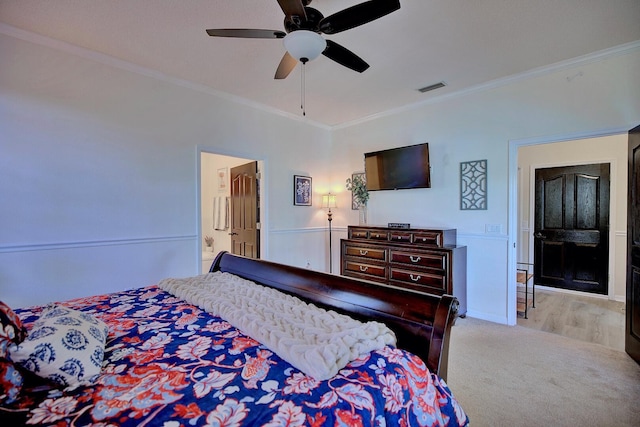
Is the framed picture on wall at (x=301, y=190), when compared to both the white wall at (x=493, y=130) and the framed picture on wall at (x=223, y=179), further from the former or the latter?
the framed picture on wall at (x=223, y=179)

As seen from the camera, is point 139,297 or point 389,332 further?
point 139,297

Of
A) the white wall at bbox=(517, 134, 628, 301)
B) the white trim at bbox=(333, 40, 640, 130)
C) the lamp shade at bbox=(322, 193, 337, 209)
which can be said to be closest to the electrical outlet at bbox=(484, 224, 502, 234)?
the white trim at bbox=(333, 40, 640, 130)

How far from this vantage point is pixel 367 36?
2.59m

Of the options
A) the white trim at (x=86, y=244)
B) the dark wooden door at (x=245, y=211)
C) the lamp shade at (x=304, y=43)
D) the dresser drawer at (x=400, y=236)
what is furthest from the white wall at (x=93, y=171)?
the dresser drawer at (x=400, y=236)

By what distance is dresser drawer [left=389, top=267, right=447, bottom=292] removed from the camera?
133 inches

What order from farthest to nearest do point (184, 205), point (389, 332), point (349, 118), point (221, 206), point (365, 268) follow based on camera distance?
point (221, 206), point (349, 118), point (365, 268), point (184, 205), point (389, 332)

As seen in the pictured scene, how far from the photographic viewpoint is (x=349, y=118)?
16.1 feet

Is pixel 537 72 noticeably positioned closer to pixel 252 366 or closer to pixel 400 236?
pixel 400 236

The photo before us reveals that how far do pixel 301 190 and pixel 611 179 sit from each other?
463 centimetres

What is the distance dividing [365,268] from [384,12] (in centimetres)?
303

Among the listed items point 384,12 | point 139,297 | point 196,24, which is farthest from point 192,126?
point 384,12

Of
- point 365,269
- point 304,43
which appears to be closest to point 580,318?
point 365,269

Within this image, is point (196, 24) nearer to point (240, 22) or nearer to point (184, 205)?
point (240, 22)

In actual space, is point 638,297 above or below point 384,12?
below
